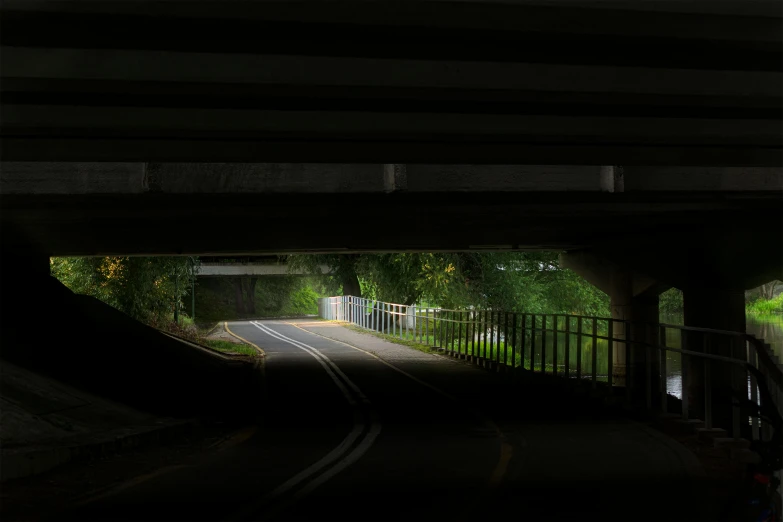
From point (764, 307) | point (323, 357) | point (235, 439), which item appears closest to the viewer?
point (235, 439)

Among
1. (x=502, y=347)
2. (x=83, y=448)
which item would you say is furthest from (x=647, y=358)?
(x=502, y=347)

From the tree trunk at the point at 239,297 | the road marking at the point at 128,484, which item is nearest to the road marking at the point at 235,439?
the road marking at the point at 128,484

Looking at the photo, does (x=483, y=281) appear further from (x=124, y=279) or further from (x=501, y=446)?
(x=501, y=446)

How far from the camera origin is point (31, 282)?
19484 millimetres

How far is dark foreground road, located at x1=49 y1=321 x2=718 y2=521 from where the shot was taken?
8.24 metres

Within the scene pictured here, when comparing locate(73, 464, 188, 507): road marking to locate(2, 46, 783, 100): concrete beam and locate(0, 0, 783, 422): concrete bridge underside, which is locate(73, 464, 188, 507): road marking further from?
locate(2, 46, 783, 100): concrete beam

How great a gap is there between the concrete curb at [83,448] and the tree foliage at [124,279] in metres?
21.4

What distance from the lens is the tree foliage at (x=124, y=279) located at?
34.1m

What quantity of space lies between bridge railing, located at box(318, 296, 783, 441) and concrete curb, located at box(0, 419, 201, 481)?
6.67 metres

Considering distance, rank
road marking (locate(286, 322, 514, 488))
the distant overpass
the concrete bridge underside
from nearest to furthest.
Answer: the concrete bridge underside
road marking (locate(286, 322, 514, 488))
the distant overpass

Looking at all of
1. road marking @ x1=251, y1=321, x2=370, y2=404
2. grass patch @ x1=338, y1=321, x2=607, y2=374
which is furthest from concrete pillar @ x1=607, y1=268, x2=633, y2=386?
road marking @ x1=251, y1=321, x2=370, y2=404

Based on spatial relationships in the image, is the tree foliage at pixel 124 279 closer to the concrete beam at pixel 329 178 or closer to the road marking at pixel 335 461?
the road marking at pixel 335 461

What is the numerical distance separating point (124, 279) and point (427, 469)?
2627 centimetres

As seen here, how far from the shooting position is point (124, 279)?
34656 millimetres
